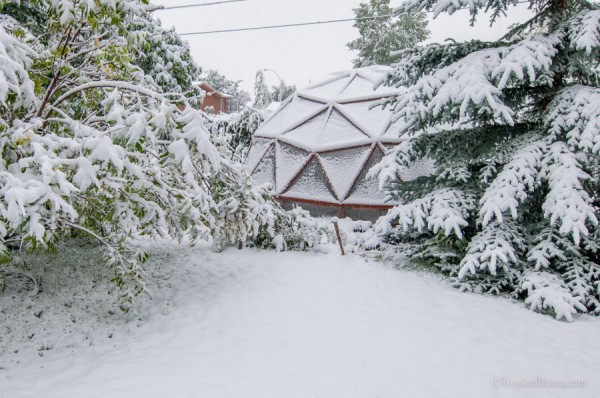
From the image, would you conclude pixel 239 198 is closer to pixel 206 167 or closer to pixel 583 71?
pixel 206 167

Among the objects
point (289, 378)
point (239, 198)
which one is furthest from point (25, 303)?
point (289, 378)

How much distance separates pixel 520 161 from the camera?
18.7ft


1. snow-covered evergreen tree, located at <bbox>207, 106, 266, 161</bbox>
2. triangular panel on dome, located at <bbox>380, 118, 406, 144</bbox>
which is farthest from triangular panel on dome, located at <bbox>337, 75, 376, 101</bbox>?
snow-covered evergreen tree, located at <bbox>207, 106, 266, 161</bbox>

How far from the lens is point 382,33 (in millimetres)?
31734

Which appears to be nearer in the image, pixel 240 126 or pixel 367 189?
pixel 367 189

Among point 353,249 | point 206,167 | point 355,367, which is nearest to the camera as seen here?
point 355,367

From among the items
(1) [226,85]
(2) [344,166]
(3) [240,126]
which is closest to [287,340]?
(2) [344,166]

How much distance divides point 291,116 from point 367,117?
256 centimetres

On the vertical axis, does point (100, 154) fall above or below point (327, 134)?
below

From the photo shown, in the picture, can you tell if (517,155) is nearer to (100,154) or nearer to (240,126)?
(100,154)

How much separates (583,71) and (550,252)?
281 centimetres

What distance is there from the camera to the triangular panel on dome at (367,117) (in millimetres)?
10852

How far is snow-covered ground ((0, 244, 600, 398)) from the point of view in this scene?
3.90 metres

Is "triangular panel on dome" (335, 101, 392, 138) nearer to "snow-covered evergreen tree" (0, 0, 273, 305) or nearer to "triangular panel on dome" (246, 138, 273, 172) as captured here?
"triangular panel on dome" (246, 138, 273, 172)
